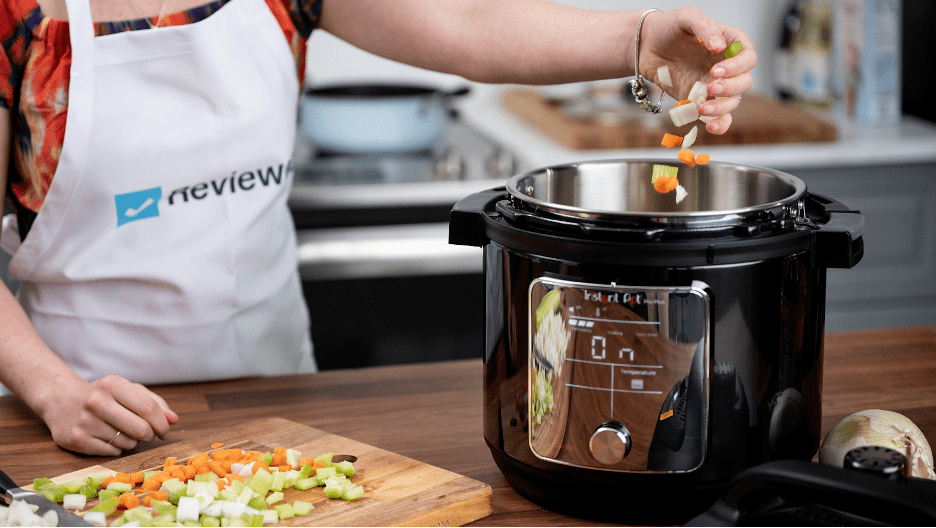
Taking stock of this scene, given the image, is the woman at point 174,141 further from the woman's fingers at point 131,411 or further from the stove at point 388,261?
the stove at point 388,261

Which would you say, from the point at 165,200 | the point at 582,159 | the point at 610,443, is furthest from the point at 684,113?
the point at 582,159

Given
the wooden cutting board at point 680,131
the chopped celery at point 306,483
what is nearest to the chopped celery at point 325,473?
the chopped celery at point 306,483

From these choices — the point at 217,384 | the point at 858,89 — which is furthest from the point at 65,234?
the point at 858,89

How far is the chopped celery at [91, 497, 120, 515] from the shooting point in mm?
731

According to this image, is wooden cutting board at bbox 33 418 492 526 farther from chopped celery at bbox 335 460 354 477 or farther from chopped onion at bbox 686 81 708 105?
chopped onion at bbox 686 81 708 105

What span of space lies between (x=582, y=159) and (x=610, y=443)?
4.67 ft

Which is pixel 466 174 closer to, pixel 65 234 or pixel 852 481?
pixel 65 234

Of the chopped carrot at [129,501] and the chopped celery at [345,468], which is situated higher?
the chopped carrot at [129,501]

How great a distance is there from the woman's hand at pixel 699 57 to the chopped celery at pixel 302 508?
46 centimetres

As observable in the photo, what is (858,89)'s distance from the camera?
245 centimetres

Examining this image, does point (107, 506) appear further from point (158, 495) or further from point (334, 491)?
point (334, 491)

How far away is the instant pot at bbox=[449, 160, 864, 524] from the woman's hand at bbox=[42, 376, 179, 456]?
342mm

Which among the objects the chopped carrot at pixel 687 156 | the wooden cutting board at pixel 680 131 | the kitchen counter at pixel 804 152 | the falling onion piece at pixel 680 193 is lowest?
the kitchen counter at pixel 804 152

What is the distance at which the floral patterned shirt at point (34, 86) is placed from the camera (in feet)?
3.34
